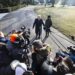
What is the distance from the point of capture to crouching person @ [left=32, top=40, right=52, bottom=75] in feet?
25.1

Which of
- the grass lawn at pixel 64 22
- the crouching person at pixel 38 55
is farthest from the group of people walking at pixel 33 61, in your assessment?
the grass lawn at pixel 64 22

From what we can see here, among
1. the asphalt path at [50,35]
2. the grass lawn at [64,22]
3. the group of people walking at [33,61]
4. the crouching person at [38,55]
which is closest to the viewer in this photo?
the group of people walking at [33,61]

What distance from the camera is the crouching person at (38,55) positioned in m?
7.64

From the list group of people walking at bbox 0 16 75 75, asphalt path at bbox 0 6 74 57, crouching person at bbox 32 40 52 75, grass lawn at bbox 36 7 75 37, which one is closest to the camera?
group of people walking at bbox 0 16 75 75

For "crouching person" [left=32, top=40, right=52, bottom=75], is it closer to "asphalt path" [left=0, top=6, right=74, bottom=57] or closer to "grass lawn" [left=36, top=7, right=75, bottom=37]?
"asphalt path" [left=0, top=6, right=74, bottom=57]

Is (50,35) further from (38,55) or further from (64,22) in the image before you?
(38,55)

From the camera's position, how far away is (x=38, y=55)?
789 cm

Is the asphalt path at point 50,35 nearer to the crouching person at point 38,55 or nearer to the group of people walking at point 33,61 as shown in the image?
the group of people walking at point 33,61

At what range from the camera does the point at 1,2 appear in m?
71.2

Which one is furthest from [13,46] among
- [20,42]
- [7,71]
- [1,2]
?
[1,2]

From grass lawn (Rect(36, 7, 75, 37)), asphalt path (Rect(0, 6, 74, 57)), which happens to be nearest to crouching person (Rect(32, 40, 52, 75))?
asphalt path (Rect(0, 6, 74, 57))

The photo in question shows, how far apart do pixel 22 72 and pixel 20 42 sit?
7.20ft

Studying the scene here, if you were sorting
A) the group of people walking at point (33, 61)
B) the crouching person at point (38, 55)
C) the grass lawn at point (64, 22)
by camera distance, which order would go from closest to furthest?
1. the group of people walking at point (33, 61)
2. the crouching person at point (38, 55)
3. the grass lawn at point (64, 22)

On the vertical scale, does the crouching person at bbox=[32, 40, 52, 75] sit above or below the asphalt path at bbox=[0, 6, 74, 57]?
above
